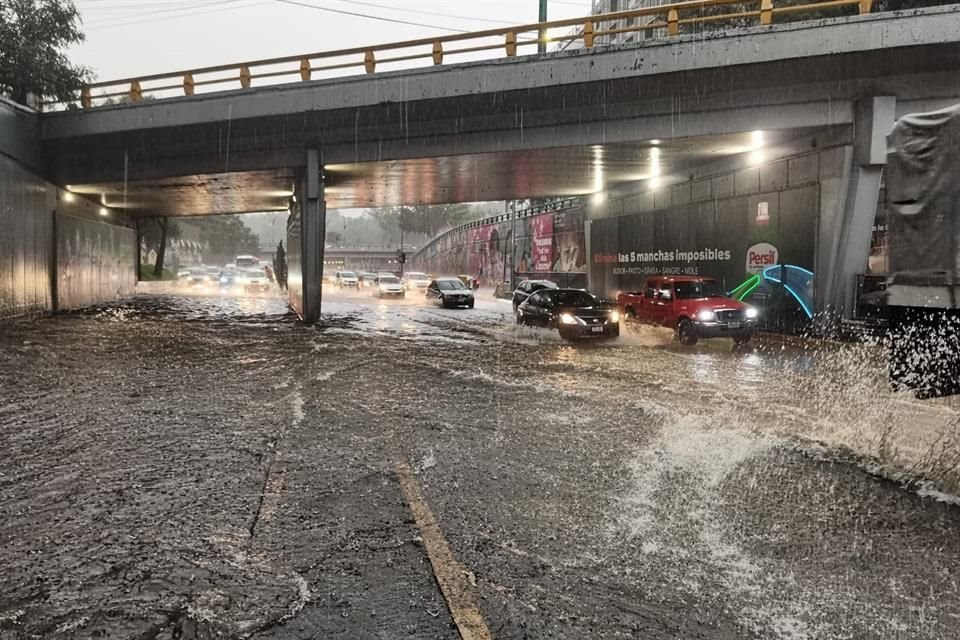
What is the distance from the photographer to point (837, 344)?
16078mm

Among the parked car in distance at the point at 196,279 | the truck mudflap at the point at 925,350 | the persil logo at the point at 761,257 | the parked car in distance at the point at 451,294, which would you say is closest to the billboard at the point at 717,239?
the persil logo at the point at 761,257

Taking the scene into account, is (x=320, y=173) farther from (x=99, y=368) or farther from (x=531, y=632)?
(x=531, y=632)

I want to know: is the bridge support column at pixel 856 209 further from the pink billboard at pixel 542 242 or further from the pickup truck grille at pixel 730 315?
the pink billboard at pixel 542 242

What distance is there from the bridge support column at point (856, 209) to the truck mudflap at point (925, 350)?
453 inches

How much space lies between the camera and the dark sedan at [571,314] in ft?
55.3

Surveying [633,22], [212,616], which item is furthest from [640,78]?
[633,22]

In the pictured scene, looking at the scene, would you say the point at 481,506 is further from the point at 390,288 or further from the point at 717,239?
the point at 390,288

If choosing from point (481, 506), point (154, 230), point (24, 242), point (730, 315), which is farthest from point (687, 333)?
point (154, 230)

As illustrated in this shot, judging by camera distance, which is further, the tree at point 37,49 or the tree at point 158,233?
the tree at point 158,233

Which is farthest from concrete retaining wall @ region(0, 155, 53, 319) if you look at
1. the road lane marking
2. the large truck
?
the large truck

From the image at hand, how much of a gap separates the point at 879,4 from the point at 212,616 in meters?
35.7

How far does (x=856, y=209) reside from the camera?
1622 cm

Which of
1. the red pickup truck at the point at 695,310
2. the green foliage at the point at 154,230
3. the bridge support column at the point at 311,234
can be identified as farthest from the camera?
the green foliage at the point at 154,230

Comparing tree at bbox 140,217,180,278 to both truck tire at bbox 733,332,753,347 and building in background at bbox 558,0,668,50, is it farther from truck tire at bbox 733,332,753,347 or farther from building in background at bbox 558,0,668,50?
truck tire at bbox 733,332,753,347
